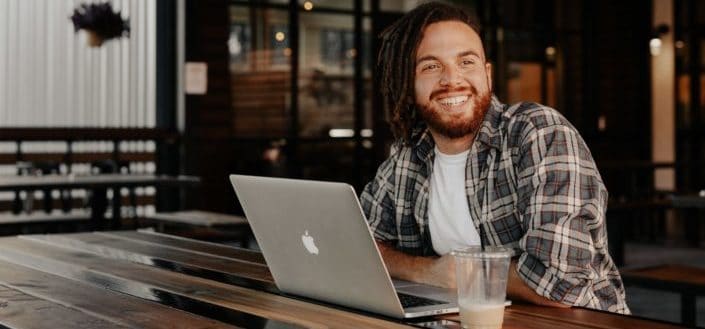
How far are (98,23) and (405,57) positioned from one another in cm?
550

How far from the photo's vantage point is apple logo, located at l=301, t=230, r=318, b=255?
177 cm

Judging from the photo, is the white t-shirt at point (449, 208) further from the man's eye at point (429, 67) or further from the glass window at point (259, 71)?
the glass window at point (259, 71)

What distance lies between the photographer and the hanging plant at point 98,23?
295 inches

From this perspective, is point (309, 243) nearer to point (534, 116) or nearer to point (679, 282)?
point (534, 116)

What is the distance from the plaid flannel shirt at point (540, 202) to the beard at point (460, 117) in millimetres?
23

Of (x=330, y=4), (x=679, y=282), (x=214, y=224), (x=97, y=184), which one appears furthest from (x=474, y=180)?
(x=330, y=4)

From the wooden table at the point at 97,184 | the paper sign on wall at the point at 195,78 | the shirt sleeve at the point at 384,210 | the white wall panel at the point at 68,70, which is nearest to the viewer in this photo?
the shirt sleeve at the point at 384,210

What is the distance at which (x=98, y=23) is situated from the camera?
24.6ft

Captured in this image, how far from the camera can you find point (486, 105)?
7.55 ft

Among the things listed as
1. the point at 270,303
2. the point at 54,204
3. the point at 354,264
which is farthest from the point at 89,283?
the point at 54,204

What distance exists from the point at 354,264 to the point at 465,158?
775 mm

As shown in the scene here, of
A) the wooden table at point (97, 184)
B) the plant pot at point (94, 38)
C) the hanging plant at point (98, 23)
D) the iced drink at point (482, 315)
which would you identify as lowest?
the wooden table at point (97, 184)

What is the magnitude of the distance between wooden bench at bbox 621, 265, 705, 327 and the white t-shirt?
1.78 meters

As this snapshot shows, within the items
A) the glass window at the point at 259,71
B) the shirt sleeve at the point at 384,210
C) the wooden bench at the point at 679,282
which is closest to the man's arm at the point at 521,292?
the shirt sleeve at the point at 384,210
